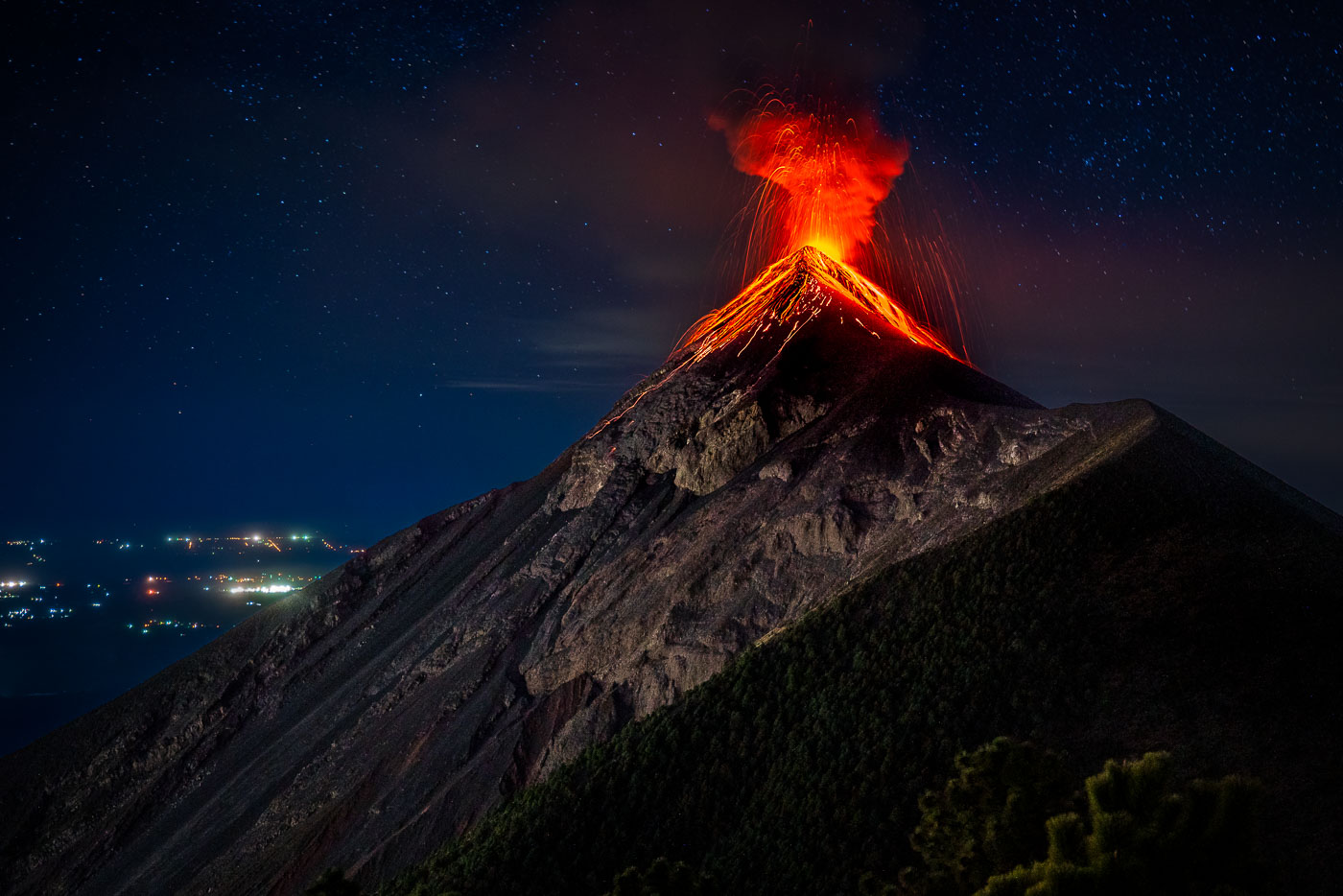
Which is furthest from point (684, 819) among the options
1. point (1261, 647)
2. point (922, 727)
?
point (1261, 647)

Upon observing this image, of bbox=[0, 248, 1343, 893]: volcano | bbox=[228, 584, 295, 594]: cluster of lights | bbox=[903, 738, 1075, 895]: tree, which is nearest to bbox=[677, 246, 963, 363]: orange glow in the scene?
bbox=[0, 248, 1343, 893]: volcano

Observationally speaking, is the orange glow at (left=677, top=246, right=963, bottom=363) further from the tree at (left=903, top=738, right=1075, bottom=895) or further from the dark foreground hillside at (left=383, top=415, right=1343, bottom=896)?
the tree at (left=903, top=738, right=1075, bottom=895)

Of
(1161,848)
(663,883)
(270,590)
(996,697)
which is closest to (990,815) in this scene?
(1161,848)

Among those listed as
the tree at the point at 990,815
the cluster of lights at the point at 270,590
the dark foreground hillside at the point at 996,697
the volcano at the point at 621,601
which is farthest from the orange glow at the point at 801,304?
the cluster of lights at the point at 270,590

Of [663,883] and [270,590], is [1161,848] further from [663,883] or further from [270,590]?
[270,590]

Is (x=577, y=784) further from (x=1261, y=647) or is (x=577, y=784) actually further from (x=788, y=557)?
(x=1261, y=647)

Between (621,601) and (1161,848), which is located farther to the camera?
(621,601)

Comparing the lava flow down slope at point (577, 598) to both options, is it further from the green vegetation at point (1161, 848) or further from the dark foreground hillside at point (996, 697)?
the green vegetation at point (1161, 848)
